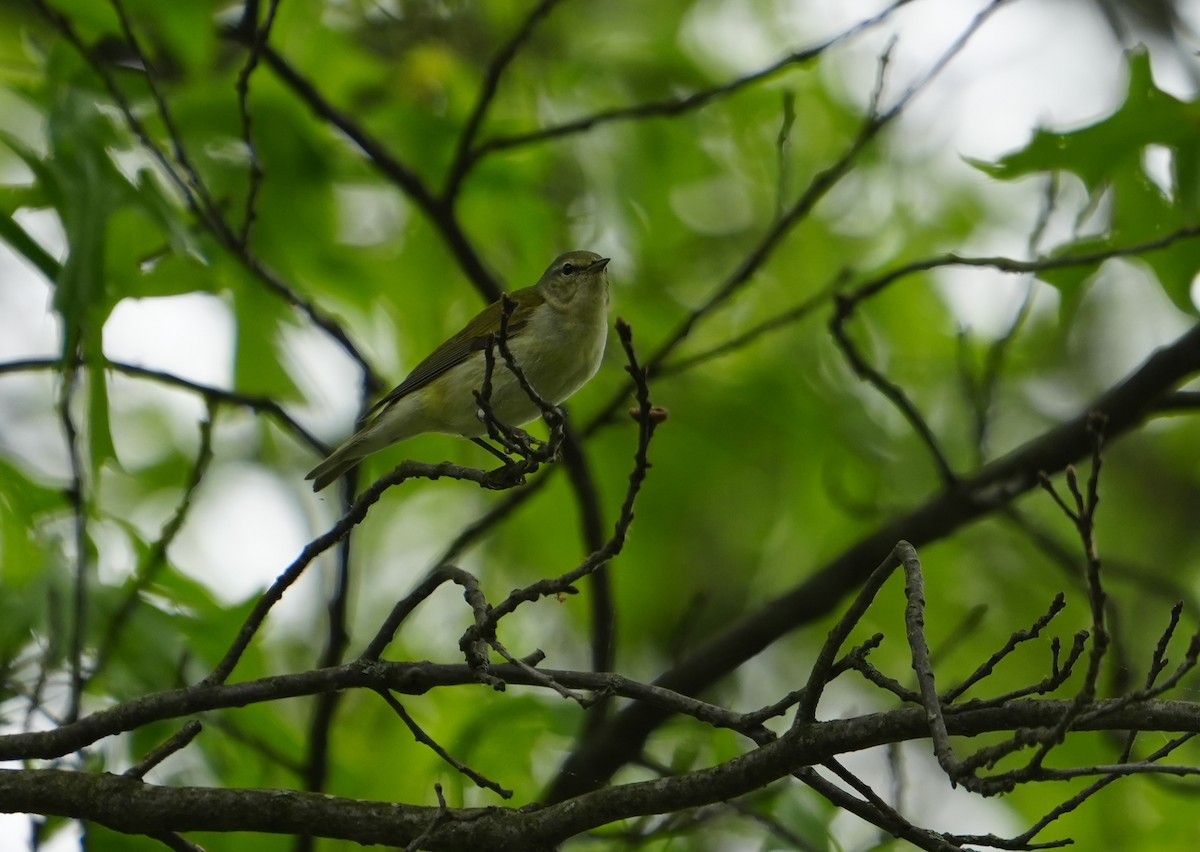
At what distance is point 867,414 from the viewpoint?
6.43 meters

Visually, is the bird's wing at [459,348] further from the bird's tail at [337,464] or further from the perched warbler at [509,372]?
the bird's tail at [337,464]

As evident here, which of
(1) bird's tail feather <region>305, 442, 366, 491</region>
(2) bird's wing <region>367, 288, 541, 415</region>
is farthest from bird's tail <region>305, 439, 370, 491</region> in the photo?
(2) bird's wing <region>367, 288, 541, 415</region>

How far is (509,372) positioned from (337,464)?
86cm

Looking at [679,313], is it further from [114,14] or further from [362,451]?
[114,14]

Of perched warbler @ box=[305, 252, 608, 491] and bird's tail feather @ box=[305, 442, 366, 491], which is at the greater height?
perched warbler @ box=[305, 252, 608, 491]

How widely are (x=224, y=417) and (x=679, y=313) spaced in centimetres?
285

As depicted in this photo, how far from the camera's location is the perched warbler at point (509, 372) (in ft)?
16.9

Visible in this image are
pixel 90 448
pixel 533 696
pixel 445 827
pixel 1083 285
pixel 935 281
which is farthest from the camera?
pixel 935 281

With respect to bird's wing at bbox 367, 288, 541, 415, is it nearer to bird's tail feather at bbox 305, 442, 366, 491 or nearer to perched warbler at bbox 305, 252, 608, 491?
perched warbler at bbox 305, 252, 608, 491

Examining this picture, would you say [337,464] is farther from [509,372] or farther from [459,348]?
[509,372]

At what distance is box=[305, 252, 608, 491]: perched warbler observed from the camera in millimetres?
5141

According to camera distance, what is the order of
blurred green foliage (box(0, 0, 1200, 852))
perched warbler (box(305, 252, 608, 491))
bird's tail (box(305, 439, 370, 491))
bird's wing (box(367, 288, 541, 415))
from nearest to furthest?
blurred green foliage (box(0, 0, 1200, 852)), perched warbler (box(305, 252, 608, 491)), bird's tail (box(305, 439, 370, 491)), bird's wing (box(367, 288, 541, 415))

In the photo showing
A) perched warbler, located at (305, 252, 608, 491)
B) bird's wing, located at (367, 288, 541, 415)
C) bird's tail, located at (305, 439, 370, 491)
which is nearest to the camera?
perched warbler, located at (305, 252, 608, 491)

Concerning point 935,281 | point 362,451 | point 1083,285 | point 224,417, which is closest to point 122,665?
point 362,451
